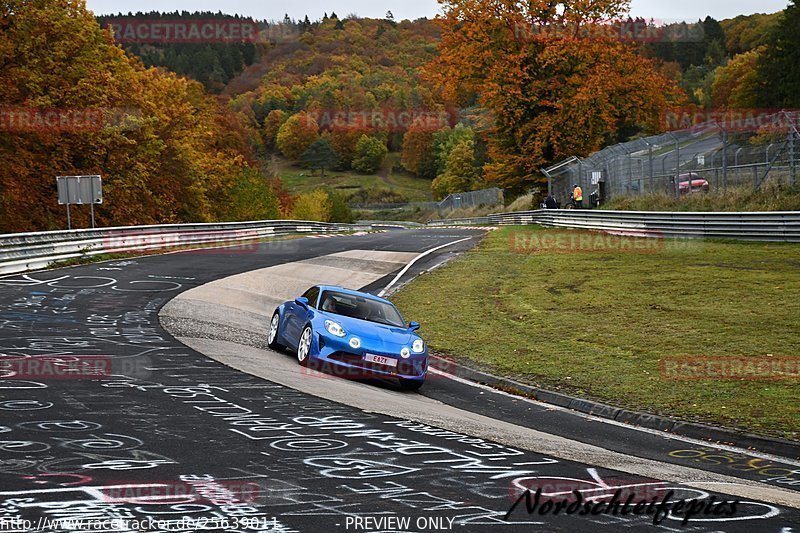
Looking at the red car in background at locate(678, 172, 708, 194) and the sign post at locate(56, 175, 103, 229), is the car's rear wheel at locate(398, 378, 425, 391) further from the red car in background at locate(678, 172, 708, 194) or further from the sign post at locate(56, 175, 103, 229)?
the red car in background at locate(678, 172, 708, 194)

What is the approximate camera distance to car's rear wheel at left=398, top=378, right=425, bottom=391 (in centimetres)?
1334

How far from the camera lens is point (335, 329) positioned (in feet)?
44.8

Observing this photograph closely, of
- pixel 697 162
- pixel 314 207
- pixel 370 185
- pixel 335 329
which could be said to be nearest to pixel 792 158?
pixel 697 162

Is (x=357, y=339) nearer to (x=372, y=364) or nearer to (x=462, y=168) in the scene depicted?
→ (x=372, y=364)

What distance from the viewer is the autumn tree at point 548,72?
47281mm

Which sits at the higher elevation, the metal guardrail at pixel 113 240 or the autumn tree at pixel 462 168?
the autumn tree at pixel 462 168

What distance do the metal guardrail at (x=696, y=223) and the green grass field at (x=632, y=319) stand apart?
0.64m

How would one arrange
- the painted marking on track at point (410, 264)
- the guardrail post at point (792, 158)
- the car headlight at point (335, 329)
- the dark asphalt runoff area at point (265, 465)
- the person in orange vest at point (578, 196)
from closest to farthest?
the dark asphalt runoff area at point (265, 465) → the car headlight at point (335, 329) → the painted marking on track at point (410, 264) → the guardrail post at point (792, 158) → the person in orange vest at point (578, 196)

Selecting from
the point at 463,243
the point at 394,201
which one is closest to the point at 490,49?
the point at 463,243

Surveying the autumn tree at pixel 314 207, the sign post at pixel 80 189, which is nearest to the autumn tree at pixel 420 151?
the autumn tree at pixel 314 207

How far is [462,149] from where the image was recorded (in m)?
135

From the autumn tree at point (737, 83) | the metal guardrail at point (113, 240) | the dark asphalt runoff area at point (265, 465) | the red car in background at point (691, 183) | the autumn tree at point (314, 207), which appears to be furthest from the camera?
the autumn tree at point (314, 207)

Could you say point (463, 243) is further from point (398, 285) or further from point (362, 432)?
point (362, 432)

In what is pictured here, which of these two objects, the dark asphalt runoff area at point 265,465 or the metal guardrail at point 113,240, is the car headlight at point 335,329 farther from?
the metal guardrail at point 113,240
